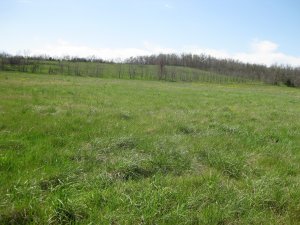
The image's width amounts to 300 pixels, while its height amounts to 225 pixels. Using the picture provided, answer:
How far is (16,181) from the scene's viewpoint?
4.52 m

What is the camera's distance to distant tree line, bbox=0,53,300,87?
110 meters

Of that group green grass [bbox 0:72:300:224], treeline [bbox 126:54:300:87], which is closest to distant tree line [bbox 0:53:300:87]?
treeline [bbox 126:54:300:87]

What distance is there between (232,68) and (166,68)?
170 feet

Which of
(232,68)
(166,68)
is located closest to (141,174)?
(166,68)

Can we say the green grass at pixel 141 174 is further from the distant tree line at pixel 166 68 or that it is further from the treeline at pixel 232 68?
the treeline at pixel 232 68

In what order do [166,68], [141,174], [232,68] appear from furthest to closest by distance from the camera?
[232,68] → [166,68] → [141,174]

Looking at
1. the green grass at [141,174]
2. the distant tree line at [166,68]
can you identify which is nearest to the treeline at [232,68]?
the distant tree line at [166,68]

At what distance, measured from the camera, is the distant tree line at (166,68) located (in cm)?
11020

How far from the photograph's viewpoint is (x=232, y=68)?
16712 cm

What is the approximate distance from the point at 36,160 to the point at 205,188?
10.8 ft

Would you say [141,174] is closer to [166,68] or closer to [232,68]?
[166,68]

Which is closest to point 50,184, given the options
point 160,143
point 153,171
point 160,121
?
point 153,171

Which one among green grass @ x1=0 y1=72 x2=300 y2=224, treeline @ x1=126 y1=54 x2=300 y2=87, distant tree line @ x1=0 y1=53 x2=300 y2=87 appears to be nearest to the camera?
green grass @ x1=0 y1=72 x2=300 y2=224

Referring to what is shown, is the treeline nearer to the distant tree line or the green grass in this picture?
the distant tree line
